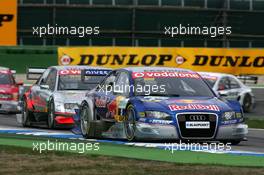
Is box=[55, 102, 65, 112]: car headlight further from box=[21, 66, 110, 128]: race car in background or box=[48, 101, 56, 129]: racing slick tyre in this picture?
box=[48, 101, 56, 129]: racing slick tyre

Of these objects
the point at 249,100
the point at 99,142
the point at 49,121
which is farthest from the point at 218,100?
the point at 249,100

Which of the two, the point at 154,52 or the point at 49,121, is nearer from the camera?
the point at 49,121

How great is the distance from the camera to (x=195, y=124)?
1328 cm

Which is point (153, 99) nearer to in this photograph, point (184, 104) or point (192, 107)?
point (184, 104)

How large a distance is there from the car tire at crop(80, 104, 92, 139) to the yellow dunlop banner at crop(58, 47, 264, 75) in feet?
75.9

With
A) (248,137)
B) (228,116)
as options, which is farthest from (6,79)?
(228,116)

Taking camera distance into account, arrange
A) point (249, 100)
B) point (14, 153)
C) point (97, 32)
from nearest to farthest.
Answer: point (14, 153) < point (249, 100) < point (97, 32)

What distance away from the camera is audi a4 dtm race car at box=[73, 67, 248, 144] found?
1327cm

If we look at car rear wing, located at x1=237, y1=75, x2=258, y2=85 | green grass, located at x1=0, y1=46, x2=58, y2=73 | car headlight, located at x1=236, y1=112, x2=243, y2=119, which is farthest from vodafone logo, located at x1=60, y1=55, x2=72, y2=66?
car headlight, located at x1=236, y1=112, x2=243, y2=119

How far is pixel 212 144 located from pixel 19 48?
25.5 meters

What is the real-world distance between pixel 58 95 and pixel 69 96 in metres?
0.25

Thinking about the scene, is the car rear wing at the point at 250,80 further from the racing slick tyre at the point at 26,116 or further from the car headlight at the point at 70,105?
the car headlight at the point at 70,105

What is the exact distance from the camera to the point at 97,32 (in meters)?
49.6

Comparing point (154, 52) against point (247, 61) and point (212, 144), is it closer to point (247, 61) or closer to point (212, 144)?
point (247, 61)
